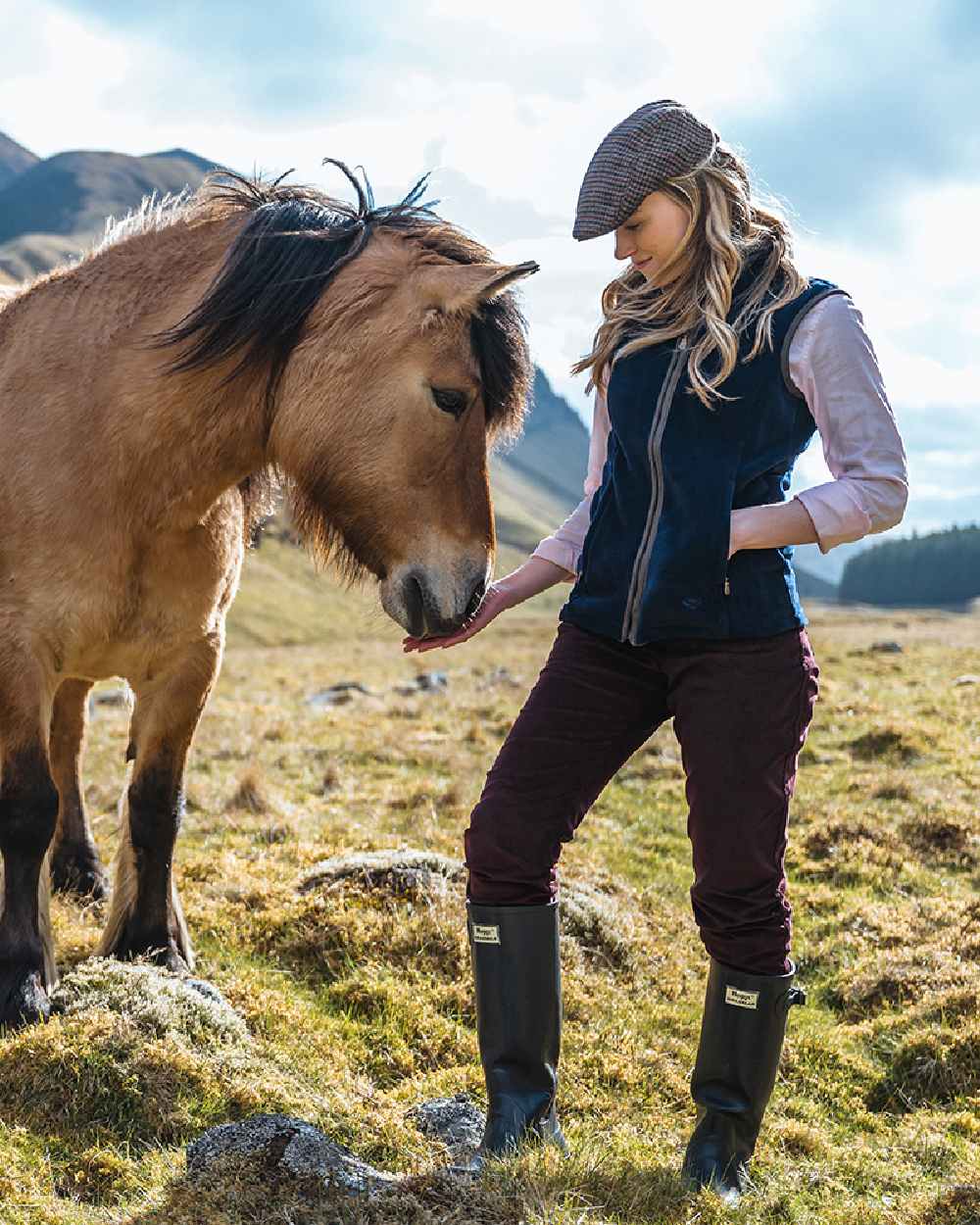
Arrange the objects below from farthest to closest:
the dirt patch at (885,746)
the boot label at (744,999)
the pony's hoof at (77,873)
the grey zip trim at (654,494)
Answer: the dirt patch at (885,746)
the pony's hoof at (77,873)
the boot label at (744,999)
the grey zip trim at (654,494)

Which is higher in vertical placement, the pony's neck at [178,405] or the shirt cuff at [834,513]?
the pony's neck at [178,405]

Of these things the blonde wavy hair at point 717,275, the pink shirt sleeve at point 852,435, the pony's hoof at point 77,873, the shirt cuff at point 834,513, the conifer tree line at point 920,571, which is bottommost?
the pony's hoof at point 77,873

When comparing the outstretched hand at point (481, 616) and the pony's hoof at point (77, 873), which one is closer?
the outstretched hand at point (481, 616)

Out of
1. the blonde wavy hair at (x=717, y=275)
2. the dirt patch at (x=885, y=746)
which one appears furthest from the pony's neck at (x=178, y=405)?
the dirt patch at (x=885, y=746)

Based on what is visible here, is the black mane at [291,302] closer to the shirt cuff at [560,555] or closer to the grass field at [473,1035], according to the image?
the shirt cuff at [560,555]

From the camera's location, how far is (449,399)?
12.7 ft

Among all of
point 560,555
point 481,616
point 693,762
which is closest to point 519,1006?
point 693,762

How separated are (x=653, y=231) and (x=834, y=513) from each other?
0.96 meters

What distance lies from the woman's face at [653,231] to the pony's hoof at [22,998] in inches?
130

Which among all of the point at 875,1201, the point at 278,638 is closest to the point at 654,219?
the point at 875,1201

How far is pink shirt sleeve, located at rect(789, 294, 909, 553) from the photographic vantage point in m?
2.93

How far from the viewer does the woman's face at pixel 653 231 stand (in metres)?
3.13

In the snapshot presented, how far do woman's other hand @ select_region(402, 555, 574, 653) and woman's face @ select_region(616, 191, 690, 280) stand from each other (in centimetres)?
103

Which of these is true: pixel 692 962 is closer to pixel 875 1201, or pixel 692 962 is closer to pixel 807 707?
pixel 875 1201
